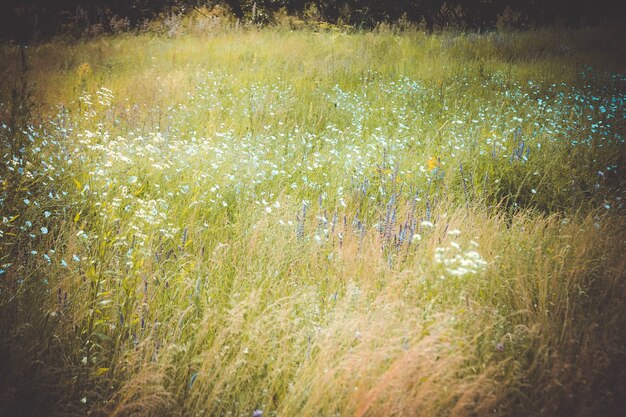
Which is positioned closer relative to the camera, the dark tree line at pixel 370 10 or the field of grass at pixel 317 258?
the field of grass at pixel 317 258

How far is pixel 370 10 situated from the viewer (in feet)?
49.4

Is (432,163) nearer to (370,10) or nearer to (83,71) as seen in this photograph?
(83,71)

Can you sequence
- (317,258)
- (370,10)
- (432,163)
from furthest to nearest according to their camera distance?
(370,10), (432,163), (317,258)

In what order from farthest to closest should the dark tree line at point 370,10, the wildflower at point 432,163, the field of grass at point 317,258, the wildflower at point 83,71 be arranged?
the dark tree line at point 370,10
the wildflower at point 83,71
the wildflower at point 432,163
the field of grass at point 317,258

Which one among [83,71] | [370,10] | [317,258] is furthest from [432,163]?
[370,10]

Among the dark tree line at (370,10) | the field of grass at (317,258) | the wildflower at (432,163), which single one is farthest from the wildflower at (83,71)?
the dark tree line at (370,10)

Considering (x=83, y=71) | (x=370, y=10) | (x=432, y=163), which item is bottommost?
(x=432, y=163)

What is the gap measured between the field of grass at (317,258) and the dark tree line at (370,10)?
9111 mm

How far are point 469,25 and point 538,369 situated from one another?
16265mm

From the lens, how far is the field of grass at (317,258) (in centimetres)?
164

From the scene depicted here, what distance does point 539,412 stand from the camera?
1514 mm

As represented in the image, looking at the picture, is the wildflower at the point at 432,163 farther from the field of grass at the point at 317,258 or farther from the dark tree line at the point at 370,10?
the dark tree line at the point at 370,10

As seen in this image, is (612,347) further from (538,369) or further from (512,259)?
(512,259)

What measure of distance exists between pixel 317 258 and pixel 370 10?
15.2 metres
